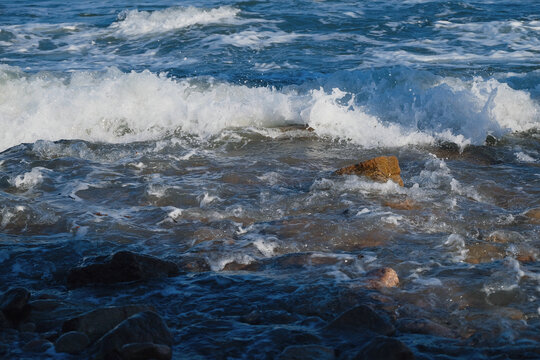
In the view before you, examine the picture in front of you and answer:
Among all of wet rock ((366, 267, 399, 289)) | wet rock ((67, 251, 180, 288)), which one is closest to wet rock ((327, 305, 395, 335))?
wet rock ((366, 267, 399, 289))

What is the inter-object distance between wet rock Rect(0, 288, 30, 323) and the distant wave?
4439 mm

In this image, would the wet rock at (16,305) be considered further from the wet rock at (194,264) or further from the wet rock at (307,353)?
the wet rock at (307,353)

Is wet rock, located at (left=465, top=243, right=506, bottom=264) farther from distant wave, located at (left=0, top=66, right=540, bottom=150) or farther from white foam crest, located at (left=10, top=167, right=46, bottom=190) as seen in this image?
white foam crest, located at (left=10, top=167, right=46, bottom=190)

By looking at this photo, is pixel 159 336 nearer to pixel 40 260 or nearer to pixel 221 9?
pixel 40 260

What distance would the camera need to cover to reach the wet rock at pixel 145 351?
2.85 meters

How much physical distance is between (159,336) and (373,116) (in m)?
5.68

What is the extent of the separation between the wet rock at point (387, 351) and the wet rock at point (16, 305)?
5.95 feet

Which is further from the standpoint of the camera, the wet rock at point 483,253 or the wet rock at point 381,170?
the wet rock at point 381,170

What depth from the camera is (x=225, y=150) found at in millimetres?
7254

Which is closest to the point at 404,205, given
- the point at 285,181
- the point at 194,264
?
the point at 285,181

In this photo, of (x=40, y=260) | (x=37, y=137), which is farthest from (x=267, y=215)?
(x=37, y=137)

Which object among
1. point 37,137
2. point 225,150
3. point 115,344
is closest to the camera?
point 115,344

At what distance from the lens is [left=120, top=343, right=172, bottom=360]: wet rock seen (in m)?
2.85

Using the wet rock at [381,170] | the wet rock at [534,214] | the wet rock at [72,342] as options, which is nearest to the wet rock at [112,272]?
the wet rock at [72,342]
